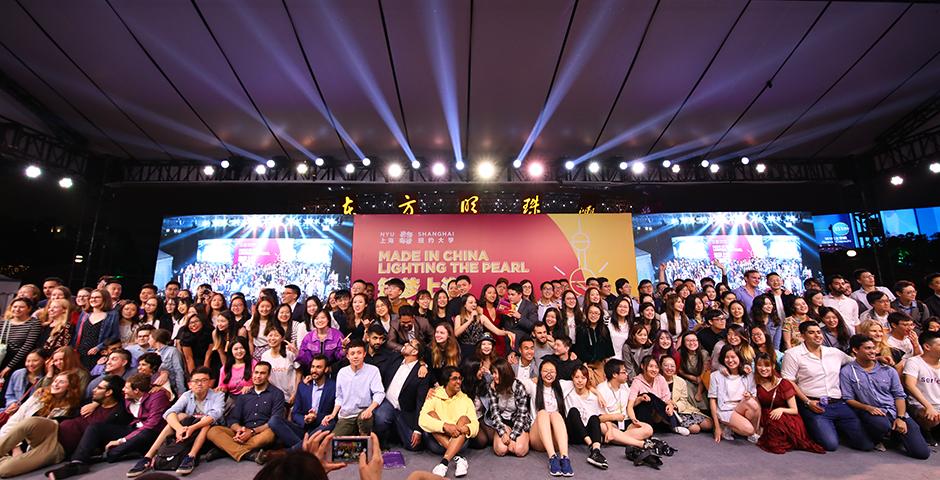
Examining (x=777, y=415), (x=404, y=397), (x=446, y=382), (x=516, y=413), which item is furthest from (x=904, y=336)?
(x=404, y=397)

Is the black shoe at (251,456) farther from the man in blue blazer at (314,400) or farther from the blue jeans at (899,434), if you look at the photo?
the blue jeans at (899,434)

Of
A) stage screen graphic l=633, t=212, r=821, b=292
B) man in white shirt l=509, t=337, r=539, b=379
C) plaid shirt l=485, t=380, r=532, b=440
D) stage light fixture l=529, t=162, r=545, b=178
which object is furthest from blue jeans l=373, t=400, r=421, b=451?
stage screen graphic l=633, t=212, r=821, b=292

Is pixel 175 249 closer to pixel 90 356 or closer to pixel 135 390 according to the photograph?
pixel 90 356

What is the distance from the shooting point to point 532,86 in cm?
620

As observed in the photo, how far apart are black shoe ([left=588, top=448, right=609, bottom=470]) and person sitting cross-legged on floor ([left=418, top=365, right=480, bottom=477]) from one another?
3.01 ft

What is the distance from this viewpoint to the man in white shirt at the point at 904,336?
4121mm

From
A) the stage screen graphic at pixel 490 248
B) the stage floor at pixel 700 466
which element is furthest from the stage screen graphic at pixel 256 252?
the stage floor at pixel 700 466

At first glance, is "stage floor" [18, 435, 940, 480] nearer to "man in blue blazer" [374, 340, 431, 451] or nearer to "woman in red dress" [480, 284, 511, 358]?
"man in blue blazer" [374, 340, 431, 451]

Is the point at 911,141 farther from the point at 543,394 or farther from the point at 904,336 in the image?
the point at 543,394

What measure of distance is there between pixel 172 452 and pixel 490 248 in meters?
5.57

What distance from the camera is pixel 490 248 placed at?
7988 mm

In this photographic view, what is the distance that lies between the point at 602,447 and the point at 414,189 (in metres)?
6.07

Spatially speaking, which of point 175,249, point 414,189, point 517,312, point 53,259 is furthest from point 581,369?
point 53,259

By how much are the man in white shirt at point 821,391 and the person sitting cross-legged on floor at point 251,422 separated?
4525 mm
